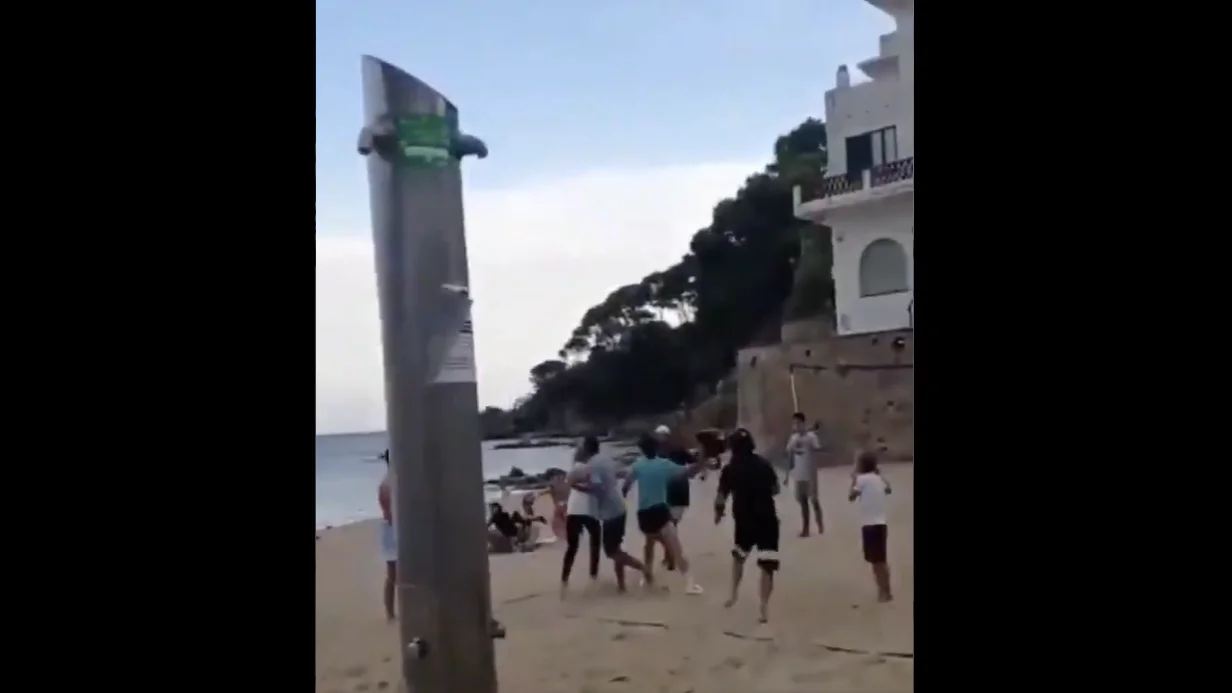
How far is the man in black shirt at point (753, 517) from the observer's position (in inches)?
115

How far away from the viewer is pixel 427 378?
8.53ft

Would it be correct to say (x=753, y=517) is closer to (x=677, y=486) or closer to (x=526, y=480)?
(x=677, y=486)

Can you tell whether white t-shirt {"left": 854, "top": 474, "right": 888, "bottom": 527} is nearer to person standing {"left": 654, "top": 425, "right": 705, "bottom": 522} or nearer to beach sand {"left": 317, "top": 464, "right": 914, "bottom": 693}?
beach sand {"left": 317, "top": 464, "right": 914, "bottom": 693}

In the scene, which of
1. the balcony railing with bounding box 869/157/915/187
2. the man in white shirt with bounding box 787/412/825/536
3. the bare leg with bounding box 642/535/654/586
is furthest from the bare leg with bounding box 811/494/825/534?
the balcony railing with bounding box 869/157/915/187

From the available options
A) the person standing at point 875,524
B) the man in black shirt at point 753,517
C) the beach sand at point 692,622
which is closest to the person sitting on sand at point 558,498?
the beach sand at point 692,622

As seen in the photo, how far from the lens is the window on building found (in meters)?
3.39

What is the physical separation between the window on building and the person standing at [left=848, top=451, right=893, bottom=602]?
99cm

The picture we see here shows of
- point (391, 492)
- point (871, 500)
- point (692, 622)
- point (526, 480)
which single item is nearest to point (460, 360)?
point (391, 492)

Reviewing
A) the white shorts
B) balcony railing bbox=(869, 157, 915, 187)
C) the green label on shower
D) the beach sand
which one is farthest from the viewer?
balcony railing bbox=(869, 157, 915, 187)

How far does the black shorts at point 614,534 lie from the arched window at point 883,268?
3.48 feet

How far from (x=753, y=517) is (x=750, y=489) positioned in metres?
0.07
